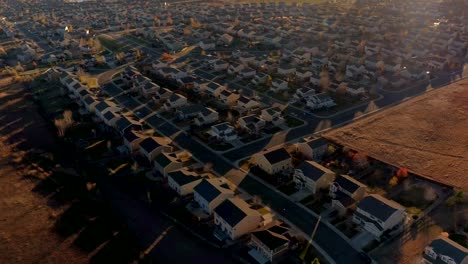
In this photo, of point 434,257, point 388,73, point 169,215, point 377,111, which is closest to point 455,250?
point 434,257

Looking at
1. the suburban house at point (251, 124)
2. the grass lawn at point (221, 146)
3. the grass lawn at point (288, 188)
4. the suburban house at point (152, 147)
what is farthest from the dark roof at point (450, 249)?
the suburban house at point (152, 147)

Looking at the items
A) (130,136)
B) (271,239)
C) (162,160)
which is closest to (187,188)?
(162,160)

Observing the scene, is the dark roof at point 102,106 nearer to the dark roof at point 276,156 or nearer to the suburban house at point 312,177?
the dark roof at point 276,156

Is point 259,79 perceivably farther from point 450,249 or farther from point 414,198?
point 450,249

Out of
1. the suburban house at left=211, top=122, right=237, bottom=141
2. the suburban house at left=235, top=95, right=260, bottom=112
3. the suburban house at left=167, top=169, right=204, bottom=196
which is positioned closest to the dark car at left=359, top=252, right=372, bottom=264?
the suburban house at left=167, top=169, right=204, bottom=196

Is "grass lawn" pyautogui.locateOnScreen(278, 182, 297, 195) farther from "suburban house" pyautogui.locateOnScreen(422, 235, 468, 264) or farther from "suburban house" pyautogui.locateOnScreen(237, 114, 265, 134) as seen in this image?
"suburban house" pyautogui.locateOnScreen(422, 235, 468, 264)

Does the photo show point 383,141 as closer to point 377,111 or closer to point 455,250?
point 377,111
